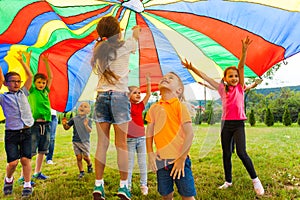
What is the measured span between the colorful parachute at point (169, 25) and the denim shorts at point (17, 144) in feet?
2.30

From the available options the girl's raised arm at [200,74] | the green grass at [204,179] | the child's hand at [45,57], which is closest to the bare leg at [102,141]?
the green grass at [204,179]

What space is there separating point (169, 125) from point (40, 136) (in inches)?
88.6

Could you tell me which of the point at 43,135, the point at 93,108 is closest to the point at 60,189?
the point at 43,135

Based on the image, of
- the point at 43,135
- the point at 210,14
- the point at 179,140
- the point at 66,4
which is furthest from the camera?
the point at 43,135

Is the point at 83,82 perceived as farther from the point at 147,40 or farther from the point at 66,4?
the point at 66,4

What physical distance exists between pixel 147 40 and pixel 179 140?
27.3 inches

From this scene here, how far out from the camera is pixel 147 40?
7.02 ft

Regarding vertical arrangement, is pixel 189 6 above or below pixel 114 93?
above

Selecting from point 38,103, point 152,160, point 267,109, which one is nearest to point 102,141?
point 152,160

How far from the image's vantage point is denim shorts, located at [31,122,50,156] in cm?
365

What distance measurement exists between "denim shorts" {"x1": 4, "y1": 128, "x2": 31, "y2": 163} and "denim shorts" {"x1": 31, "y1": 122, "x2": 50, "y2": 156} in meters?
0.45

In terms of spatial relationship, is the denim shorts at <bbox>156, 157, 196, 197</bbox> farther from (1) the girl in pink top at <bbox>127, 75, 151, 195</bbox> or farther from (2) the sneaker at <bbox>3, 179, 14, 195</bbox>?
(2) the sneaker at <bbox>3, 179, 14, 195</bbox>

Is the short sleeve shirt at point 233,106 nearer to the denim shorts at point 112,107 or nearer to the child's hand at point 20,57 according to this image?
the denim shorts at point 112,107

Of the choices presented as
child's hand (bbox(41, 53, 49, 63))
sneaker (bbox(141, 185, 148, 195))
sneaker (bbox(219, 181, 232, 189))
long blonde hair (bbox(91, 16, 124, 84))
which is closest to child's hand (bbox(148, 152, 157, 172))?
long blonde hair (bbox(91, 16, 124, 84))
